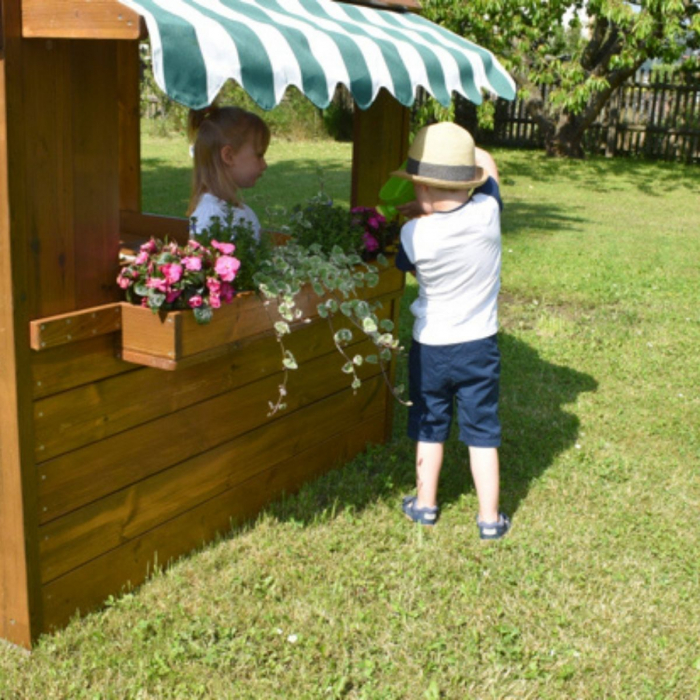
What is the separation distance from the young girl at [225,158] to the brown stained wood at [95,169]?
0.75 meters

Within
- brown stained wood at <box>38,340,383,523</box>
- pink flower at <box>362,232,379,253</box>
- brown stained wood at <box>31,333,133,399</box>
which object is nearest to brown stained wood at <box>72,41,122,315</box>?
brown stained wood at <box>31,333,133,399</box>

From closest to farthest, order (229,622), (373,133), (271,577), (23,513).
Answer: (23,513), (229,622), (271,577), (373,133)

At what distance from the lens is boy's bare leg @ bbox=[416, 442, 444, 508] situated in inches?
156

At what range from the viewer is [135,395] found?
3.11 meters

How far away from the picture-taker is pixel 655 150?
20.3m

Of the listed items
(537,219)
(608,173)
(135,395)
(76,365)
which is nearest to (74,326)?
(76,365)

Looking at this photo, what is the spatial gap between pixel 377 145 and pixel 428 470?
4.97ft

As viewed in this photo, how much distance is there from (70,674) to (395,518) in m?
1.57

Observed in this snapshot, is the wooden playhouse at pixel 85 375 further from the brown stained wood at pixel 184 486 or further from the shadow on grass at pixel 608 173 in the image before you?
the shadow on grass at pixel 608 173

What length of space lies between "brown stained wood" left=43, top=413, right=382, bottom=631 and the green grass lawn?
0.06 metres

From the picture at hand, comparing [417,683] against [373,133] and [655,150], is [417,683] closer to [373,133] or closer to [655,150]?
[373,133]

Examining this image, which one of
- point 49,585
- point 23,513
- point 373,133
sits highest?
point 373,133

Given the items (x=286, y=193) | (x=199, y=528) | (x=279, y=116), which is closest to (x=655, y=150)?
(x=279, y=116)

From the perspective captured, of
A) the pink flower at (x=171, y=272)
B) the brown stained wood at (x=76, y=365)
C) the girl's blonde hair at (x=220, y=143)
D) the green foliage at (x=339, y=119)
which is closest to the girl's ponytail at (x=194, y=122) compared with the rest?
the girl's blonde hair at (x=220, y=143)
